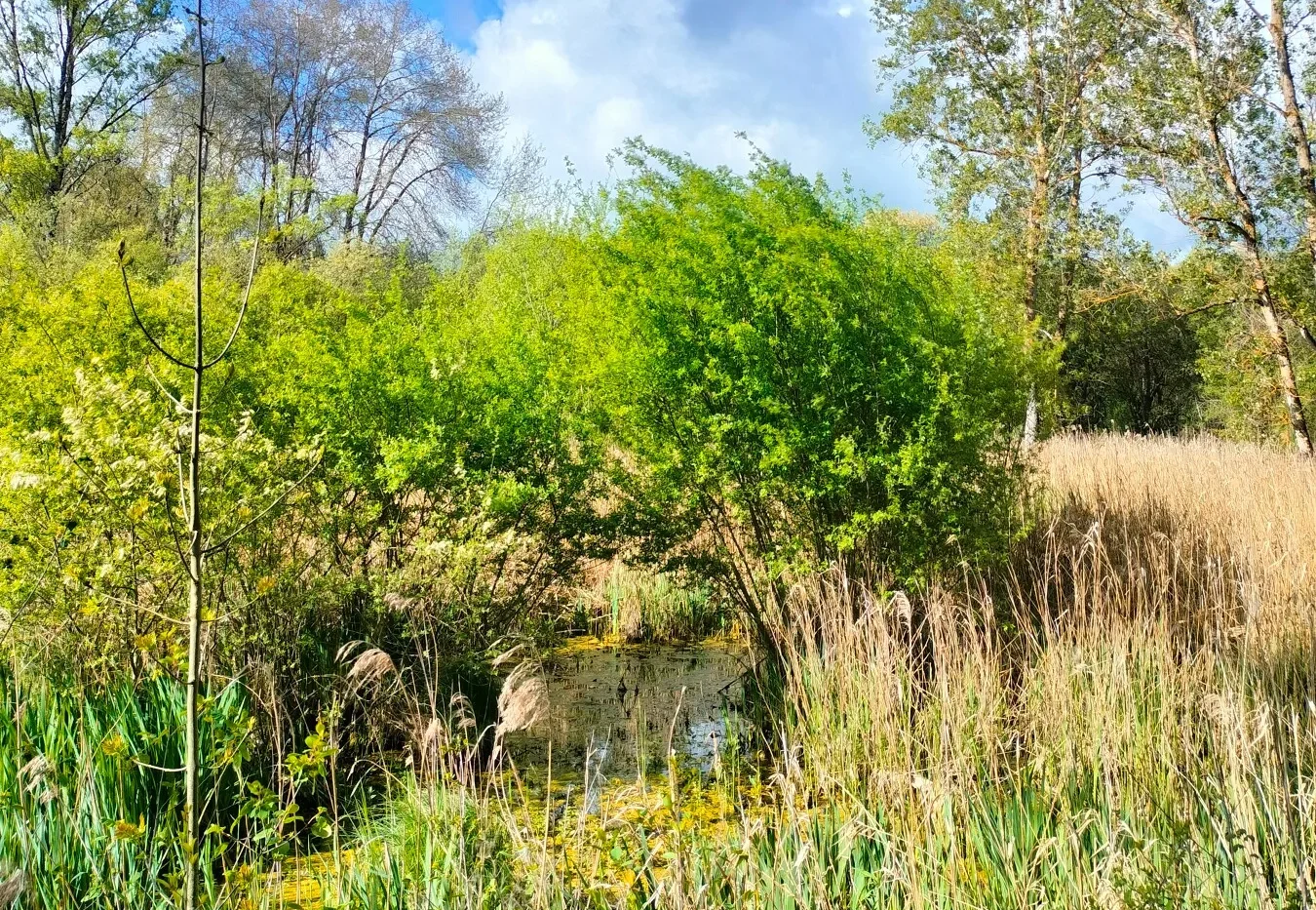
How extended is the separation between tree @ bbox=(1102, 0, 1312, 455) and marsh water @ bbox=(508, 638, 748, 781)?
9.23 meters

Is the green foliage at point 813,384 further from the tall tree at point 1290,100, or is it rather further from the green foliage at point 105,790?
the tall tree at point 1290,100

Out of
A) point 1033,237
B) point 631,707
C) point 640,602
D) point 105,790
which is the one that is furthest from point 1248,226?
point 105,790

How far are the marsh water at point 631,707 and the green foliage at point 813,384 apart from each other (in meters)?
0.97

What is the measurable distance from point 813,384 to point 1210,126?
9.39m

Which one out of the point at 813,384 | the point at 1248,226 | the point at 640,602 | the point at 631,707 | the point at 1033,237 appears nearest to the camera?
the point at 813,384

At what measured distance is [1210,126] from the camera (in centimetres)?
1224

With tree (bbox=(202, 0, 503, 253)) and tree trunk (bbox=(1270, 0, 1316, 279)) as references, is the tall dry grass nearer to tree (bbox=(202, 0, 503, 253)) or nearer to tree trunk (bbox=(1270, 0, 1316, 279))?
tree trunk (bbox=(1270, 0, 1316, 279))

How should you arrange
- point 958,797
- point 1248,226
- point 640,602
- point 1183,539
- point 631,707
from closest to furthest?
point 958,797 → point 631,707 → point 1183,539 → point 640,602 → point 1248,226

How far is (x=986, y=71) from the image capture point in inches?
→ 723

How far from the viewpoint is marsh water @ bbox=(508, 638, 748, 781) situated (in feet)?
17.1

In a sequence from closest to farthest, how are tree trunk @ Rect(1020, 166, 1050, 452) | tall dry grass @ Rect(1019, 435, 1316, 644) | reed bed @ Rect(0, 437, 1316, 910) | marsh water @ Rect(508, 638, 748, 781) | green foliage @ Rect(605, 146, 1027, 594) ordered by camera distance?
reed bed @ Rect(0, 437, 1316, 910), tall dry grass @ Rect(1019, 435, 1316, 644), marsh water @ Rect(508, 638, 748, 781), green foliage @ Rect(605, 146, 1027, 594), tree trunk @ Rect(1020, 166, 1050, 452)

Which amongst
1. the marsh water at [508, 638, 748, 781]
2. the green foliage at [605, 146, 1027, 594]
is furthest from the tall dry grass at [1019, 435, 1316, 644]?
the marsh water at [508, 638, 748, 781]

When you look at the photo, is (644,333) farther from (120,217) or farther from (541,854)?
(120,217)

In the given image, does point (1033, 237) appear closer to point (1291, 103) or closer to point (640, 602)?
point (1291, 103)
